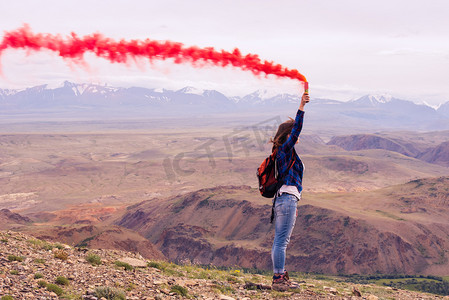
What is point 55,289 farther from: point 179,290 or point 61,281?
point 179,290

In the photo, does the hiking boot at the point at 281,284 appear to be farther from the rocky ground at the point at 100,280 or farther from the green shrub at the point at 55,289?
the green shrub at the point at 55,289

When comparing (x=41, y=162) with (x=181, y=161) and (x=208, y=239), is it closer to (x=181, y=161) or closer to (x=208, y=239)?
(x=181, y=161)

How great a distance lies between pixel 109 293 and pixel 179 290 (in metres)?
1.81

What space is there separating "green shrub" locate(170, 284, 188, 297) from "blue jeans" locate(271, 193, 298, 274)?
Result: 88.0 inches

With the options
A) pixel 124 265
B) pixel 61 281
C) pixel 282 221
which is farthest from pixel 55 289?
pixel 282 221

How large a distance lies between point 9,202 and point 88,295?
121m

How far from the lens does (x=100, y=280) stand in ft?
31.7

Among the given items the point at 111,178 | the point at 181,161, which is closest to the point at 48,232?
the point at 111,178

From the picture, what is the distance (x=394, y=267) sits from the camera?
62438 millimetres

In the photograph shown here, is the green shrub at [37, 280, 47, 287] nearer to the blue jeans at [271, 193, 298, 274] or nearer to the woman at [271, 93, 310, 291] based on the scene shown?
the blue jeans at [271, 193, 298, 274]

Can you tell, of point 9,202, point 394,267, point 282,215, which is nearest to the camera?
point 282,215

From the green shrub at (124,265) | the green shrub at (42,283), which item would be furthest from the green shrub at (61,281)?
the green shrub at (124,265)

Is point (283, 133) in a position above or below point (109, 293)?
above

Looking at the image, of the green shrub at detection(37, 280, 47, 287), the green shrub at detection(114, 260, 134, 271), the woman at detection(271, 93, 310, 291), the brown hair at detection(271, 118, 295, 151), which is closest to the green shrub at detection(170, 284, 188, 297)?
the green shrub at detection(114, 260, 134, 271)
